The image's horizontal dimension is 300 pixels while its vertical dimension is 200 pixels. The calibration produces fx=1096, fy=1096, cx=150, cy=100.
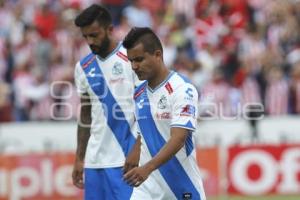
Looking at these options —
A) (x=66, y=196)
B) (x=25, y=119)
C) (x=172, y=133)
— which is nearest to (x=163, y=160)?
(x=172, y=133)

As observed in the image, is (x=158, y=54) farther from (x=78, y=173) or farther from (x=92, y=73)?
(x=78, y=173)

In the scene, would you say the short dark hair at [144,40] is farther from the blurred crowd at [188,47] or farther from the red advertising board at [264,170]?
the blurred crowd at [188,47]

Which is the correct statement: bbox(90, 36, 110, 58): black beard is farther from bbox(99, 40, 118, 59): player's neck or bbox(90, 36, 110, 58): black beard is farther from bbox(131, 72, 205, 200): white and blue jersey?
bbox(131, 72, 205, 200): white and blue jersey

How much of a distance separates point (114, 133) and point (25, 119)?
31.7 ft

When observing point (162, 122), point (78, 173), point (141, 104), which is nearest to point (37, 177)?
Answer: point (78, 173)

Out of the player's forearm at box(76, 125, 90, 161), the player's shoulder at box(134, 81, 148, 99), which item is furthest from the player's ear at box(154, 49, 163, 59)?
the player's forearm at box(76, 125, 90, 161)

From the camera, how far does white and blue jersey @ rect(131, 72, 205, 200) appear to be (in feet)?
30.0

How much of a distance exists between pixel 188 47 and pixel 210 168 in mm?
4912

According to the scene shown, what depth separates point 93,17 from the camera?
10.7 m

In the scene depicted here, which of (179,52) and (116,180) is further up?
(179,52)

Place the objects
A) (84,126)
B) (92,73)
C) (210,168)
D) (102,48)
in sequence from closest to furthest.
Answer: (102,48) → (92,73) → (84,126) → (210,168)

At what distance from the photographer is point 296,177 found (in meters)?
18.1

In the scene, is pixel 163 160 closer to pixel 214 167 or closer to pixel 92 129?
pixel 92 129

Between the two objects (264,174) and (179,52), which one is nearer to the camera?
(264,174)
